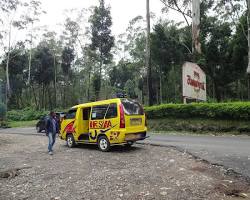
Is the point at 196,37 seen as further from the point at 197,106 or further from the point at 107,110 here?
the point at 107,110

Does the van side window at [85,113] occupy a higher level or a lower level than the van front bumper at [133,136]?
higher

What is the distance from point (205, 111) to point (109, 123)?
8.03 metres

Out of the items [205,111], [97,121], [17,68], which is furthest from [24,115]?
[97,121]

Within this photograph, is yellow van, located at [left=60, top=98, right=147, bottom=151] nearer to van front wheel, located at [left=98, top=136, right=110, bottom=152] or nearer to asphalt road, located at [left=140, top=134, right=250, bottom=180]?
van front wheel, located at [left=98, top=136, right=110, bottom=152]

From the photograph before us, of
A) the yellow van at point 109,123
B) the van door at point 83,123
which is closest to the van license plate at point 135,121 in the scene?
the yellow van at point 109,123

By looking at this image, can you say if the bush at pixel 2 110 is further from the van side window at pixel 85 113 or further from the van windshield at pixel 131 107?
the van windshield at pixel 131 107

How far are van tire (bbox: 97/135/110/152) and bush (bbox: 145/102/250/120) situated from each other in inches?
310

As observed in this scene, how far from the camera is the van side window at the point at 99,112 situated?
12.2 metres

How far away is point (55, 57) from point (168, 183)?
169 feet

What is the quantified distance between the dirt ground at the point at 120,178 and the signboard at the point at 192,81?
873 centimetres

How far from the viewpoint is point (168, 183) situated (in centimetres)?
701

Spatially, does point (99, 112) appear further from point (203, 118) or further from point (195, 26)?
point (195, 26)

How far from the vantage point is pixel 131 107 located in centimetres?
1193

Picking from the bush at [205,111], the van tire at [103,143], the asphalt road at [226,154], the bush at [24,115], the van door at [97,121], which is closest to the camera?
the asphalt road at [226,154]
